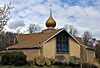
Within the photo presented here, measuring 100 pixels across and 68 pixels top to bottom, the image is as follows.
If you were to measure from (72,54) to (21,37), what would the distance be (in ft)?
38.5

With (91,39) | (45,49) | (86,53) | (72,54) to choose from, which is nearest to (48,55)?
(45,49)

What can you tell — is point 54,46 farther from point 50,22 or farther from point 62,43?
point 50,22

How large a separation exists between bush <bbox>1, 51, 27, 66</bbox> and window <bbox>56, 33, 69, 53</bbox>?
6.92 m

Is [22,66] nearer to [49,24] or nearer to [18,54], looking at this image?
[18,54]

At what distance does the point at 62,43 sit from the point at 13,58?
9.51 m

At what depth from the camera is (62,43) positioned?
45.1 m

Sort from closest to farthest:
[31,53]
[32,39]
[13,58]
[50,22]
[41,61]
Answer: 1. [41,61]
2. [13,58]
3. [31,53]
4. [32,39]
5. [50,22]

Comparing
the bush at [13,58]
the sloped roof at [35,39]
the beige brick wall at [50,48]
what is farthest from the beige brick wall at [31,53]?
the bush at [13,58]

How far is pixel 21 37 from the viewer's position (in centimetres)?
5172

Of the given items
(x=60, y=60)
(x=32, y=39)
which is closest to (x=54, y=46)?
(x=60, y=60)

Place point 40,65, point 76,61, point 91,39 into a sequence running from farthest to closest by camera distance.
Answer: point 91,39 < point 76,61 < point 40,65

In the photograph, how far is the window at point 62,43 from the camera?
146ft

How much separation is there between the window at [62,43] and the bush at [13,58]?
6923 mm

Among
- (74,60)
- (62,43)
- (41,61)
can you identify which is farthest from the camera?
(62,43)
